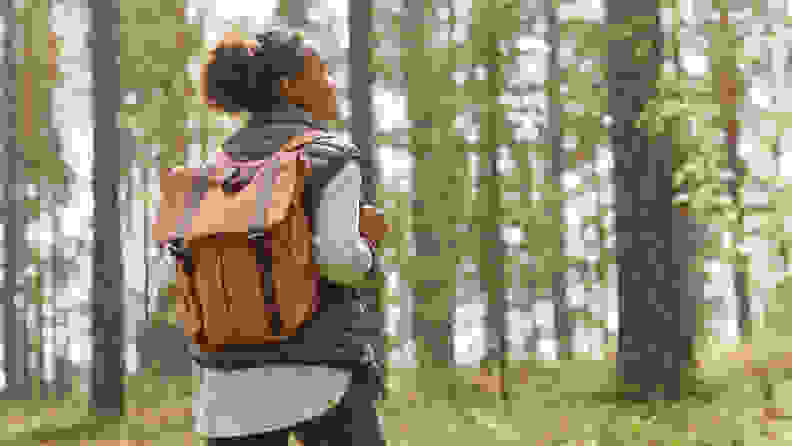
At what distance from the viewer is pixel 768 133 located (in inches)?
269

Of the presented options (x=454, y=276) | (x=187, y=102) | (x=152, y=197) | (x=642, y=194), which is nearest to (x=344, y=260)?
(x=642, y=194)

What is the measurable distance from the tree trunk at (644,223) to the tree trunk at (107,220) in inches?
261

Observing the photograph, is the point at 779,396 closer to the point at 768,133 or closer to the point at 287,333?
the point at 768,133

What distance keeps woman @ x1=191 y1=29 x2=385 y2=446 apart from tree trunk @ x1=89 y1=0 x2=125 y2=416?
10688mm

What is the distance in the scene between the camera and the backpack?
277 centimetres

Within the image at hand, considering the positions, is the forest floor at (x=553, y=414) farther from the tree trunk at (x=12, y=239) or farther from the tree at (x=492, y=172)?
the tree trunk at (x=12, y=239)

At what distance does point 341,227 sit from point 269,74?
549 mm

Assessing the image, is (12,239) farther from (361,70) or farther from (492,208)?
(492,208)

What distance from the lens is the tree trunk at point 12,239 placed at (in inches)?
920

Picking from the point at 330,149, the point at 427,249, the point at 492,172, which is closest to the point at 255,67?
the point at 330,149

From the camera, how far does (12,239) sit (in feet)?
81.0

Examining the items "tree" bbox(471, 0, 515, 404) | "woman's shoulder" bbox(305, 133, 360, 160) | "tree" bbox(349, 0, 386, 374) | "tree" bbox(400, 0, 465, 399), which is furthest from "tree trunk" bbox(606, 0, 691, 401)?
"woman's shoulder" bbox(305, 133, 360, 160)

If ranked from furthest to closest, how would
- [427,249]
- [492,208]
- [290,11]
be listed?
[290,11]
[427,249]
[492,208]

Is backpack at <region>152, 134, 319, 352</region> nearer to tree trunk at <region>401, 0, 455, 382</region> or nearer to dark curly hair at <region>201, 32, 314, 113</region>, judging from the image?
dark curly hair at <region>201, 32, 314, 113</region>
